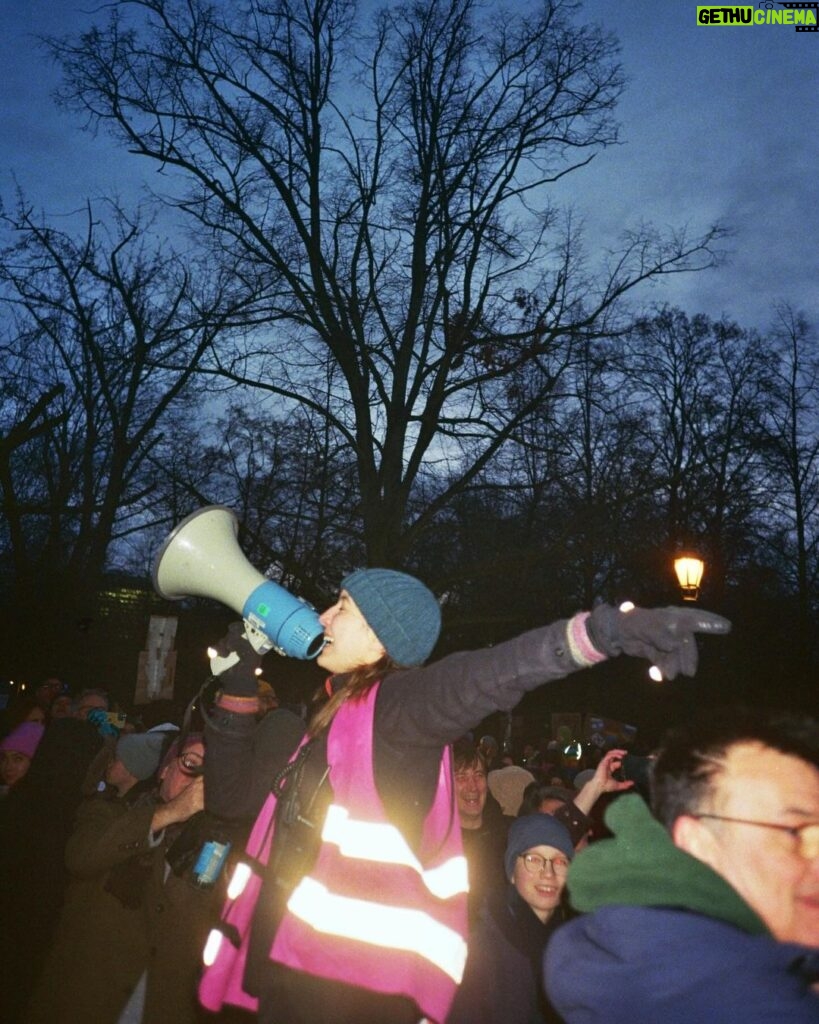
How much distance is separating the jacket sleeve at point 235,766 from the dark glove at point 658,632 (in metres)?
1.27

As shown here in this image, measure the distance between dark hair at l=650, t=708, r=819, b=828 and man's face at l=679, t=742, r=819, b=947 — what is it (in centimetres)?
2

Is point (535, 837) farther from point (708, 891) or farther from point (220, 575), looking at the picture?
point (708, 891)

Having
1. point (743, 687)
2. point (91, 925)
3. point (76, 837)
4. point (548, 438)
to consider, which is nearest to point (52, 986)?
point (91, 925)

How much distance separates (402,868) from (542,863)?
1.70 m

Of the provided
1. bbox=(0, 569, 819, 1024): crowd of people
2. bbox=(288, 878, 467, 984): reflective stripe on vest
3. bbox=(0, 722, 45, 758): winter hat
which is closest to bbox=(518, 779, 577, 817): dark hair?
bbox=(0, 569, 819, 1024): crowd of people

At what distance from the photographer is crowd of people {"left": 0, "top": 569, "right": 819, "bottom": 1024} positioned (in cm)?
118

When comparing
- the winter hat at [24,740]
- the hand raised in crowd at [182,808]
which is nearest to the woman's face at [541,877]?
the hand raised in crowd at [182,808]

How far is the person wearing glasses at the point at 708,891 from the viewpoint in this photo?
41.4 inches

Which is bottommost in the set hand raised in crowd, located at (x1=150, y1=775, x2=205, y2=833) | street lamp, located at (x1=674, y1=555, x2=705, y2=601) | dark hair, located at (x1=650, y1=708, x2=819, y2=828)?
hand raised in crowd, located at (x1=150, y1=775, x2=205, y2=833)

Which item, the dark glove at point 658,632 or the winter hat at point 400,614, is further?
the winter hat at point 400,614

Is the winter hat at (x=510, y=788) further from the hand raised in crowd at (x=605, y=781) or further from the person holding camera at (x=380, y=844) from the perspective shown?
the person holding camera at (x=380, y=844)

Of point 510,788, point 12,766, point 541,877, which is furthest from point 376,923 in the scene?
point 510,788

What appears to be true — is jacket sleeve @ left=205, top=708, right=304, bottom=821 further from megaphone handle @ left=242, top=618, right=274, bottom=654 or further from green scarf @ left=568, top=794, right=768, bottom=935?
green scarf @ left=568, top=794, right=768, bottom=935

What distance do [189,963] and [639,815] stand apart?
262 centimetres
